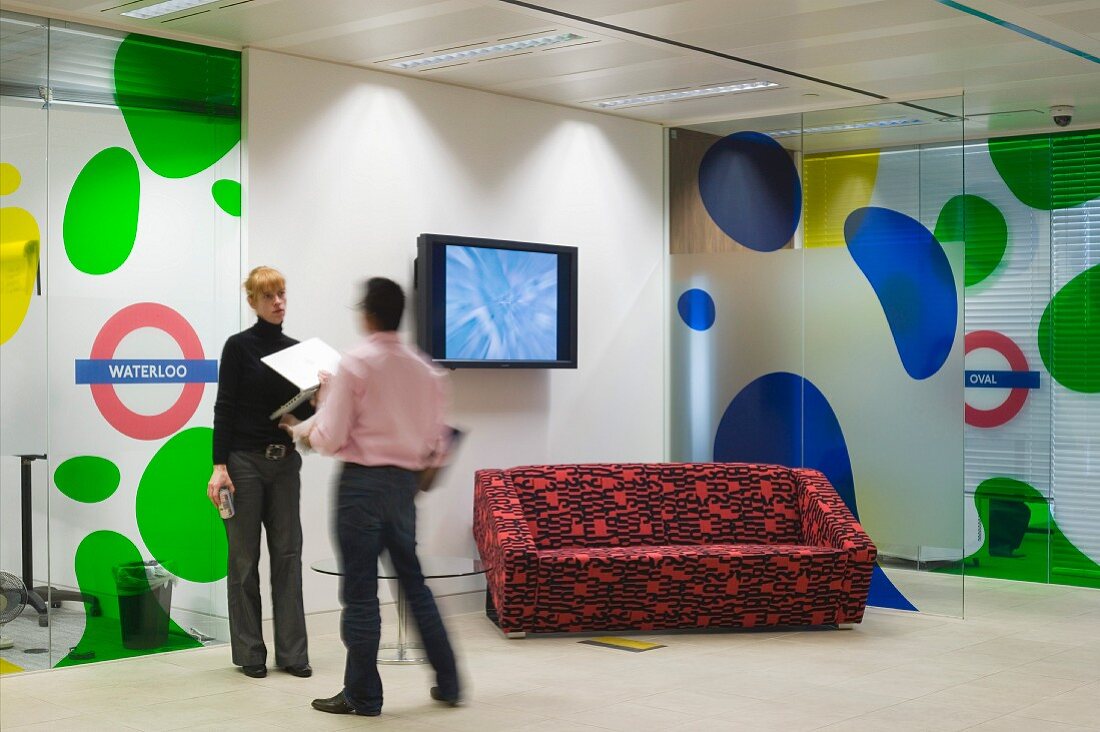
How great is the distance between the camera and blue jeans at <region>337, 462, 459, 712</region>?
479cm

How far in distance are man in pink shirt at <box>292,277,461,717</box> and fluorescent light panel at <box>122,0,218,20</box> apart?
65.7 inches

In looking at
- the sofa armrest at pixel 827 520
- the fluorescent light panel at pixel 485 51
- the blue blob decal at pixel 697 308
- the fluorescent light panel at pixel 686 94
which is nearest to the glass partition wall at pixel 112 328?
the fluorescent light panel at pixel 485 51

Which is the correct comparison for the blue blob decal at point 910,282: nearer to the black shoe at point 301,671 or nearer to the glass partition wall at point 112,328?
the glass partition wall at point 112,328

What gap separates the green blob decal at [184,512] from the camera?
615 centimetres

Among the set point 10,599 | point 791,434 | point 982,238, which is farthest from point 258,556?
point 982,238

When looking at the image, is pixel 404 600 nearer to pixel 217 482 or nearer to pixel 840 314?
pixel 217 482

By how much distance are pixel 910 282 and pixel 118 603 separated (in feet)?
14.8

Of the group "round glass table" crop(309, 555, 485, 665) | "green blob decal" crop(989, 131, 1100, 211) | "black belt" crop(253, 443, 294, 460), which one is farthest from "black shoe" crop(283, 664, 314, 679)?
"green blob decal" crop(989, 131, 1100, 211)

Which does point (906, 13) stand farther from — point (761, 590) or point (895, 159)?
point (761, 590)

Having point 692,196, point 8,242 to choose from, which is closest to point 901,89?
point 692,196

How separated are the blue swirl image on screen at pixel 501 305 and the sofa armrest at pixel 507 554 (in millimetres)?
819

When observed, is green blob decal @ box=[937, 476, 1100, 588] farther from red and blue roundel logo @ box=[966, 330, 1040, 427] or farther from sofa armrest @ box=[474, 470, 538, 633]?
sofa armrest @ box=[474, 470, 538, 633]

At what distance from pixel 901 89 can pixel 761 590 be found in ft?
10.1

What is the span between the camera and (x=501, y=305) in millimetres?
7547
